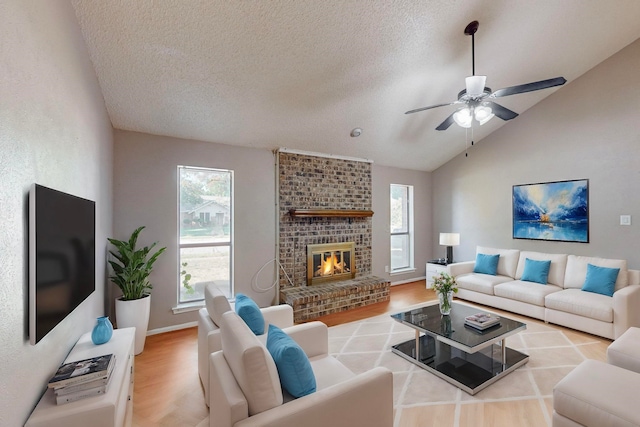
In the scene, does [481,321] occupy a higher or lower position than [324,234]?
lower

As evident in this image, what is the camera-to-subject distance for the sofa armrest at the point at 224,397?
51.8 inches

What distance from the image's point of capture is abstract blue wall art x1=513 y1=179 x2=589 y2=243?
4273 mm

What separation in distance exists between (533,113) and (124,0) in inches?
222

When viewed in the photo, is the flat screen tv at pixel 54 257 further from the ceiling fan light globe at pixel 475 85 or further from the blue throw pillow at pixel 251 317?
the ceiling fan light globe at pixel 475 85

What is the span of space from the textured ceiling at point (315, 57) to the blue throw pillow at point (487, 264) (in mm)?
2458

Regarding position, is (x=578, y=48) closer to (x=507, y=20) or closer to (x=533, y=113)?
(x=533, y=113)

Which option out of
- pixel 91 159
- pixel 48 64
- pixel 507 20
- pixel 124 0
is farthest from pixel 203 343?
pixel 507 20

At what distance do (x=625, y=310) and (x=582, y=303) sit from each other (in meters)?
0.36

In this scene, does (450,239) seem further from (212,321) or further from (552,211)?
(212,321)

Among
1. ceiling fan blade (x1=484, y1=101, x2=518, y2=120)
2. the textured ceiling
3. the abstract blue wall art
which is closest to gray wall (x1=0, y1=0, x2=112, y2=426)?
the textured ceiling

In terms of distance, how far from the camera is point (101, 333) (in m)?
1.98

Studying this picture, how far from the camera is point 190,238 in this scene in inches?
155

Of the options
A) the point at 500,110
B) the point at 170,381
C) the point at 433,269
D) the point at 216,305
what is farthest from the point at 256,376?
the point at 433,269

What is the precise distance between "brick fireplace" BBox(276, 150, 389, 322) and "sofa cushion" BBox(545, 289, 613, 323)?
7.31 feet
